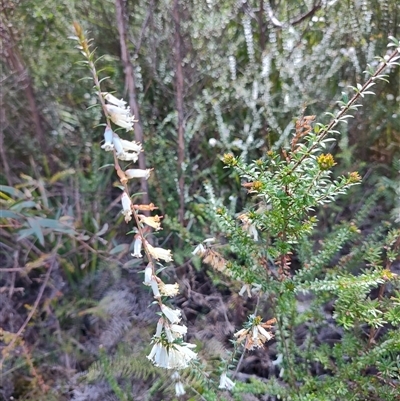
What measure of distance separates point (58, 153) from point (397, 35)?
164 cm

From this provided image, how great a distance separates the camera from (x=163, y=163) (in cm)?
189

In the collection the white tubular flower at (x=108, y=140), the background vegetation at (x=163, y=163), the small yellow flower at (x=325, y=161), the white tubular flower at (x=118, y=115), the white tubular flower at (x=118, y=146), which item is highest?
the white tubular flower at (x=118, y=115)

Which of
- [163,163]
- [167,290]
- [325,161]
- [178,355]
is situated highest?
[325,161]

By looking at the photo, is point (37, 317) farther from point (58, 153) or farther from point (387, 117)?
point (387, 117)

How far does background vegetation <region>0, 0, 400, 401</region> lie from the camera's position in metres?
1.48

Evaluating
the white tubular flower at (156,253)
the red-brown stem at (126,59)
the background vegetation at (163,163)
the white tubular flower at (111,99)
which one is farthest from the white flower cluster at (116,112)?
the red-brown stem at (126,59)

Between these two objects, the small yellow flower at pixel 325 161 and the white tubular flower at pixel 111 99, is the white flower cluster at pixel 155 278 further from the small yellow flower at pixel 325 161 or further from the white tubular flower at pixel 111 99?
the small yellow flower at pixel 325 161

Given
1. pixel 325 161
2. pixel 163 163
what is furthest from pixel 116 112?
pixel 163 163

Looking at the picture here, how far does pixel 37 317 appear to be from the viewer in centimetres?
169

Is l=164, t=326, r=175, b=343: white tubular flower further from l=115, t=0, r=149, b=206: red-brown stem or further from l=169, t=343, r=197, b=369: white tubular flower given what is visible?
l=115, t=0, r=149, b=206: red-brown stem

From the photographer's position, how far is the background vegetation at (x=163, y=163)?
1479mm

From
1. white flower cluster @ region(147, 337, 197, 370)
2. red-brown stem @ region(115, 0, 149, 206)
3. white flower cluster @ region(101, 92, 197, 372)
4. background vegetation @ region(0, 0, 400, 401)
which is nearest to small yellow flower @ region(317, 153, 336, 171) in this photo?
white flower cluster @ region(101, 92, 197, 372)

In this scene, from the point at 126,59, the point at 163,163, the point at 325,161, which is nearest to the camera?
the point at 325,161

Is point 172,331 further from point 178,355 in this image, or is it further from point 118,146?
point 118,146
